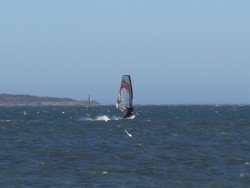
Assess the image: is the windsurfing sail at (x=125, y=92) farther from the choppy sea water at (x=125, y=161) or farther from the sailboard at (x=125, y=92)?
the choppy sea water at (x=125, y=161)

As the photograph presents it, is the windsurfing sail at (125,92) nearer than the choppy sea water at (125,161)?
No

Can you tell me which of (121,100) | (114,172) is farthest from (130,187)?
(121,100)

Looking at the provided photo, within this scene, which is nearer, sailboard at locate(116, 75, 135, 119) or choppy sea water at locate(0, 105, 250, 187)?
choppy sea water at locate(0, 105, 250, 187)

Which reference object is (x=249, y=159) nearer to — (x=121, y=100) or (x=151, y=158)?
(x=151, y=158)

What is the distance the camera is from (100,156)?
164ft

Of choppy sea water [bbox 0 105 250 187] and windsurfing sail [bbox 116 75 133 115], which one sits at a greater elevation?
windsurfing sail [bbox 116 75 133 115]

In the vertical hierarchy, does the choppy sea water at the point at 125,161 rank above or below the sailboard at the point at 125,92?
below

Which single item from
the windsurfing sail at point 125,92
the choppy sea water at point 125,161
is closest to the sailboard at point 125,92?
the windsurfing sail at point 125,92

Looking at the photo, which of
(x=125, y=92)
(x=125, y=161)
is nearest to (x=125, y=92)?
(x=125, y=92)

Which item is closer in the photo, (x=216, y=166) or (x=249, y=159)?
(x=216, y=166)

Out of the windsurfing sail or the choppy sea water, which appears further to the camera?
the windsurfing sail

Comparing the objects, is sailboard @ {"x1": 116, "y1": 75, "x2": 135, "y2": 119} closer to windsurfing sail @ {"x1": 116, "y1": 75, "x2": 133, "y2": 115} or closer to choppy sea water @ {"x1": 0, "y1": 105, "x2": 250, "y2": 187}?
windsurfing sail @ {"x1": 116, "y1": 75, "x2": 133, "y2": 115}

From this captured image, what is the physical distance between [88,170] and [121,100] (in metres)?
56.2

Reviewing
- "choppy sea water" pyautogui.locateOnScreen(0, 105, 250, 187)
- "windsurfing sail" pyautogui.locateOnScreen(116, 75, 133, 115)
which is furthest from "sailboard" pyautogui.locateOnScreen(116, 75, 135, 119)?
"choppy sea water" pyautogui.locateOnScreen(0, 105, 250, 187)
